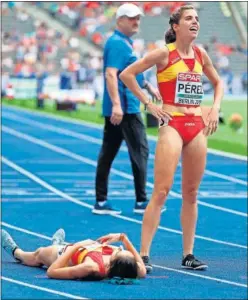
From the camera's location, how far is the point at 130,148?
1232 centimetres

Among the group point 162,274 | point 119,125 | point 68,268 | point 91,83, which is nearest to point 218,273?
point 162,274

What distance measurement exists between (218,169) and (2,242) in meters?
8.95

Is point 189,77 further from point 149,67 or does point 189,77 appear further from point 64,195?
point 64,195

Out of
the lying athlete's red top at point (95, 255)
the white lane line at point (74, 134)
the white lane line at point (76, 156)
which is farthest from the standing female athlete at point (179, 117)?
the white lane line at point (74, 134)

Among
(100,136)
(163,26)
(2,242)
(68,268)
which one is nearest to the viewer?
(68,268)

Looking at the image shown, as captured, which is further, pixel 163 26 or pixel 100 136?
pixel 163 26

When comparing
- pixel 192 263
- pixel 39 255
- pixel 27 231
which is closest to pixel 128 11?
pixel 27 231

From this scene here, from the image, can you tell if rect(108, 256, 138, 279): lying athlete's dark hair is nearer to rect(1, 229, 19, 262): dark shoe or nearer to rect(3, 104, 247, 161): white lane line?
rect(1, 229, 19, 262): dark shoe

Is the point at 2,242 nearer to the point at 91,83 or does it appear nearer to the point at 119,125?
the point at 119,125

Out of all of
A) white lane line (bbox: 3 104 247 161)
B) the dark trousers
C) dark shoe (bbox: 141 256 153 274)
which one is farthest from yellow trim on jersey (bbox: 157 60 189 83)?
white lane line (bbox: 3 104 247 161)

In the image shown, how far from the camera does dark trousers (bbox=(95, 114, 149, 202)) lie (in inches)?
481

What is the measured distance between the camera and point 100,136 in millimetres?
23984

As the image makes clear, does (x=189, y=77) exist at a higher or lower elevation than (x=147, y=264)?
higher

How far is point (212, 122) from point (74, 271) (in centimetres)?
170
